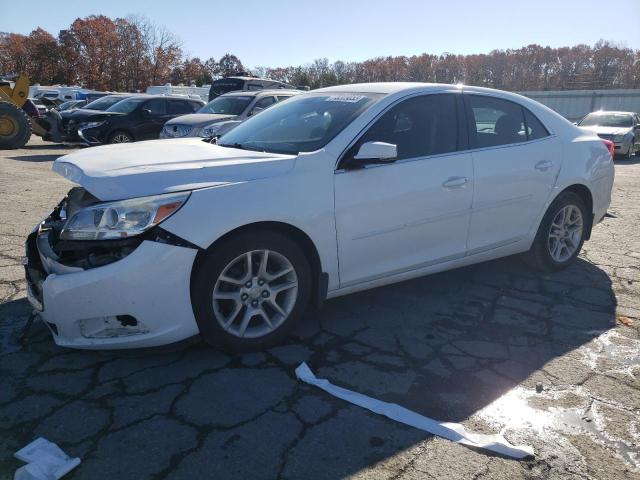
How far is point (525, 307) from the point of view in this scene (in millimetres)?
4121

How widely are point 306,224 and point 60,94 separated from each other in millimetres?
41420

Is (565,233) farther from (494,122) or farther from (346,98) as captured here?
(346,98)

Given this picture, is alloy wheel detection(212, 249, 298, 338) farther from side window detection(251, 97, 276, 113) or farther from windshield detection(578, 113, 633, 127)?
windshield detection(578, 113, 633, 127)

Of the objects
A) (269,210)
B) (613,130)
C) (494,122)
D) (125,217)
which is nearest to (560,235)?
(494,122)

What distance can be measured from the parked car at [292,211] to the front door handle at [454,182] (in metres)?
0.01

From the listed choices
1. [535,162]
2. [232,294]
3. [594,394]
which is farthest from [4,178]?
[594,394]

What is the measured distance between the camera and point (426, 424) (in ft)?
8.48

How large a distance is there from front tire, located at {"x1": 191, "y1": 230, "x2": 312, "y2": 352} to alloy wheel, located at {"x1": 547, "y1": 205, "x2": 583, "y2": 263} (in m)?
2.62

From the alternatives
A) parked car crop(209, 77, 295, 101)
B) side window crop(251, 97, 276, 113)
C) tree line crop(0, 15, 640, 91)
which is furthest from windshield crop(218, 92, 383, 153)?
tree line crop(0, 15, 640, 91)

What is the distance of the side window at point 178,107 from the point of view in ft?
48.0

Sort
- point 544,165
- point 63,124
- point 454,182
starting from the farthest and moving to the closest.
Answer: point 63,124 → point 544,165 → point 454,182

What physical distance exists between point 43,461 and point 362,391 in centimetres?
155

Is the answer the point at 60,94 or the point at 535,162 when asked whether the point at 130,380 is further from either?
the point at 60,94

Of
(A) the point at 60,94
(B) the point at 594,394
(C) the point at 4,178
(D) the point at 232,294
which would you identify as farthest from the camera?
(A) the point at 60,94
